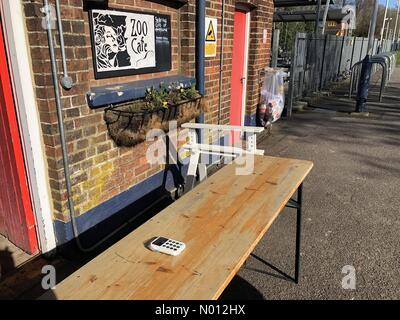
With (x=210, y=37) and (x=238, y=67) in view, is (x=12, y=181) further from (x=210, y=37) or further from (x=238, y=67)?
(x=238, y=67)

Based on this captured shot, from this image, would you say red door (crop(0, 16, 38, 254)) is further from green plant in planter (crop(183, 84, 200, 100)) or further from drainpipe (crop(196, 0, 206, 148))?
drainpipe (crop(196, 0, 206, 148))

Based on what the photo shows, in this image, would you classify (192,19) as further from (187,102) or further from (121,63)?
(121,63)

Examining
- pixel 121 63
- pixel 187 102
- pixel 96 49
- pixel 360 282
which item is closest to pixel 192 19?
pixel 187 102

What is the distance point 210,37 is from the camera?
14.6ft

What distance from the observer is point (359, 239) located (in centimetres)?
341

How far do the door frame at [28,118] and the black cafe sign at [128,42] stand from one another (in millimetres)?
602

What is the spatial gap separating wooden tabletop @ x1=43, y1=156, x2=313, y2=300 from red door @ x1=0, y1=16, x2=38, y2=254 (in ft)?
4.46

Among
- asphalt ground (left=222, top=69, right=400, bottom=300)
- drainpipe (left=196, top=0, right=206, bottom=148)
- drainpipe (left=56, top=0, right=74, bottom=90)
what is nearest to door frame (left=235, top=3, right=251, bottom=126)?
asphalt ground (left=222, top=69, right=400, bottom=300)

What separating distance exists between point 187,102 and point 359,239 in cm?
223

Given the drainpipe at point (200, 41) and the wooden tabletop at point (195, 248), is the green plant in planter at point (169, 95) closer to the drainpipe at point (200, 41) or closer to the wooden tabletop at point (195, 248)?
the drainpipe at point (200, 41)

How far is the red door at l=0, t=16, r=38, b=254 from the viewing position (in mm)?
2498

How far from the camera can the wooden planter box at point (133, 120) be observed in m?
3.04

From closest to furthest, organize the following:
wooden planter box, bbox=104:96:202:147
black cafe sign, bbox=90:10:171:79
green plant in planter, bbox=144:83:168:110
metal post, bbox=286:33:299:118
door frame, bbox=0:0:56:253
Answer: door frame, bbox=0:0:56:253, black cafe sign, bbox=90:10:171:79, wooden planter box, bbox=104:96:202:147, green plant in planter, bbox=144:83:168:110, metal post, bbox=286:33:299:118

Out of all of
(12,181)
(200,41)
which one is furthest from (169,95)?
(12,181)
